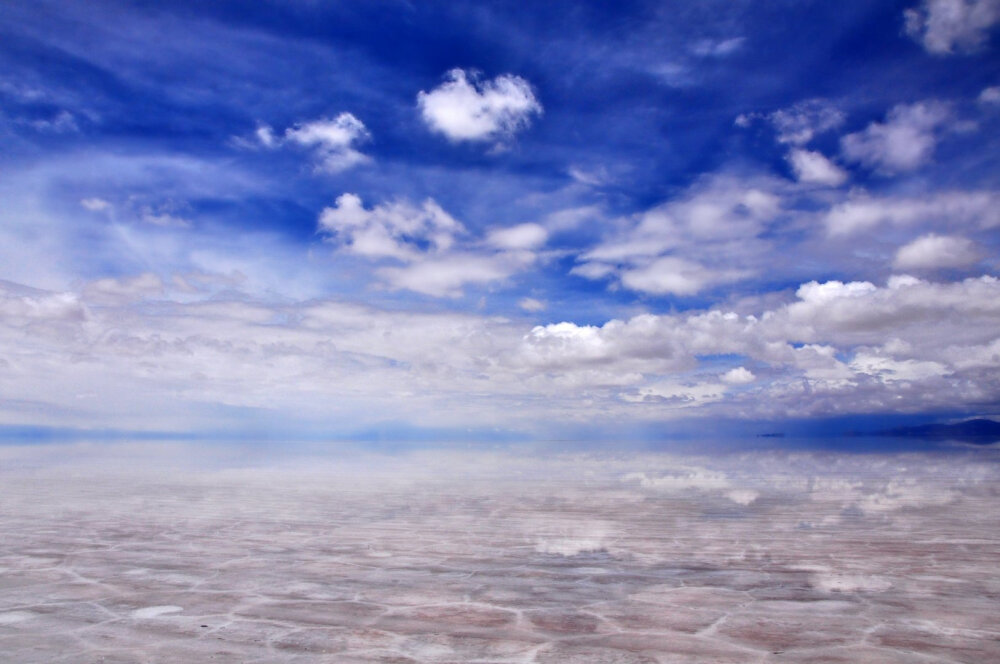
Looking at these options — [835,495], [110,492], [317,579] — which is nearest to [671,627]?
[317,579]

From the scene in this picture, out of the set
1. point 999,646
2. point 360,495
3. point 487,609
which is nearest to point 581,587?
point 487,609

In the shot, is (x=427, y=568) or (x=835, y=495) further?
(x=835, y=495)

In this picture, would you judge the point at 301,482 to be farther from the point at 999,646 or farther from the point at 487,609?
the point at 999,646

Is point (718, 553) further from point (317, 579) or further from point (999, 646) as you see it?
point (317, 579)

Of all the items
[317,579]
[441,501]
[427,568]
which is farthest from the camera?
[441,501]

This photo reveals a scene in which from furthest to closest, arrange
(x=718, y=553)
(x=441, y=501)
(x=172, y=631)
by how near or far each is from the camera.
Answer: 1. (x=441, y=501)
2. (x=718, y=553)
3. (x=172, y=631)

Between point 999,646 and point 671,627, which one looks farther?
point 671,627
